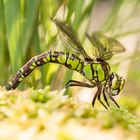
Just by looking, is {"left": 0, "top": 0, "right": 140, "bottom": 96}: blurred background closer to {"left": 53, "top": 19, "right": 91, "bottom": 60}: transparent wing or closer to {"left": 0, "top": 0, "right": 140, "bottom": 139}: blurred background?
{"left": 0, "top": 0, "right": 140, "bottom": 139}: blurred background

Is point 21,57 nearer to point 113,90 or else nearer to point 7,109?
point 113,90

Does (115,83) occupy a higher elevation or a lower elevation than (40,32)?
lower

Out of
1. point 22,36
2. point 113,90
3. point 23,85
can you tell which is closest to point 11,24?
point 22,36

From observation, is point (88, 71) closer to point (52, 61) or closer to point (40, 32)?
point (52, 61)

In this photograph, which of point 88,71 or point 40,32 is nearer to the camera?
point 88,71

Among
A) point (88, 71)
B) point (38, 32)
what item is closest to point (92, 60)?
point (88, 71)

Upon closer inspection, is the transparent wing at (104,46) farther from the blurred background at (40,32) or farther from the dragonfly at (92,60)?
the blurred background at (40,32)
